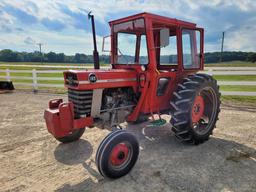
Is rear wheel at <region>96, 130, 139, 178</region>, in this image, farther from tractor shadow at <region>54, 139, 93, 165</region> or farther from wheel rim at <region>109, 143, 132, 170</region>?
tractor shadow at <region>54, 139, 93, 165</region>

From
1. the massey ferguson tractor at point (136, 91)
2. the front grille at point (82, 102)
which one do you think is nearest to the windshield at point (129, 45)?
the massey ferguson tractor at point (136, 91)

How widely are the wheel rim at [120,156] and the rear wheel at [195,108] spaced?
1.13 m

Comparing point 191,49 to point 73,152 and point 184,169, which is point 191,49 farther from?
point 73,152

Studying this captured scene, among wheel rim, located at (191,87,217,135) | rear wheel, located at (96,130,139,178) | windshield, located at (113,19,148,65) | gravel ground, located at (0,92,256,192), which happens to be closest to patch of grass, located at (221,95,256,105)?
gravel ground, located at (0,92,256,192)

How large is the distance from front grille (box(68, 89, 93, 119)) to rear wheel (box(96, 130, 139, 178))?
68 cm

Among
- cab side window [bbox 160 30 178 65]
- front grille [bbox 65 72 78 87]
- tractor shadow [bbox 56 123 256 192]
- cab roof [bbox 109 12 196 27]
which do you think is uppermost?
cab roof [bbox 109 12 196 27]

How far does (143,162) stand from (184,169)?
0.64 m

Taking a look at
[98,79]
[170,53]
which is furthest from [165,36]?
[98,79]

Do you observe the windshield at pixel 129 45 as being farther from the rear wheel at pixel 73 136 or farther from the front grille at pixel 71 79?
the rear wheel at pixel 73 136

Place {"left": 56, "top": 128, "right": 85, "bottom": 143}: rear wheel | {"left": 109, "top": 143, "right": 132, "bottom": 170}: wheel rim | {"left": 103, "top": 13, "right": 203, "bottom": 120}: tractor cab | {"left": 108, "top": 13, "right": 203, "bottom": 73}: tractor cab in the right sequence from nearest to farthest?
1. {"left": 109, "top": 143, "right": 132, "bottom": 170}: wheel rim
2. {"left": 103, "top": 13, "right": 203, "bottom": 120}: tractor cab
3. {"left": 108, "top": 13, "right": 203, "bottom": 73}: tractor cab
4. {"left": 56, "top": 128, "right": 85, "bottom": 143}: rear wheel

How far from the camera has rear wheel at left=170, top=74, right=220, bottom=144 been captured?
4035 millimetres

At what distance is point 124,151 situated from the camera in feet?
10.8

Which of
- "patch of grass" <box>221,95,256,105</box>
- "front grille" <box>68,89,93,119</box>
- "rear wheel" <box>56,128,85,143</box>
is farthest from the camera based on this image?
"patch of grass" <box>221,95,256,105</box>

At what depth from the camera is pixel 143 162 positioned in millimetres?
3641
